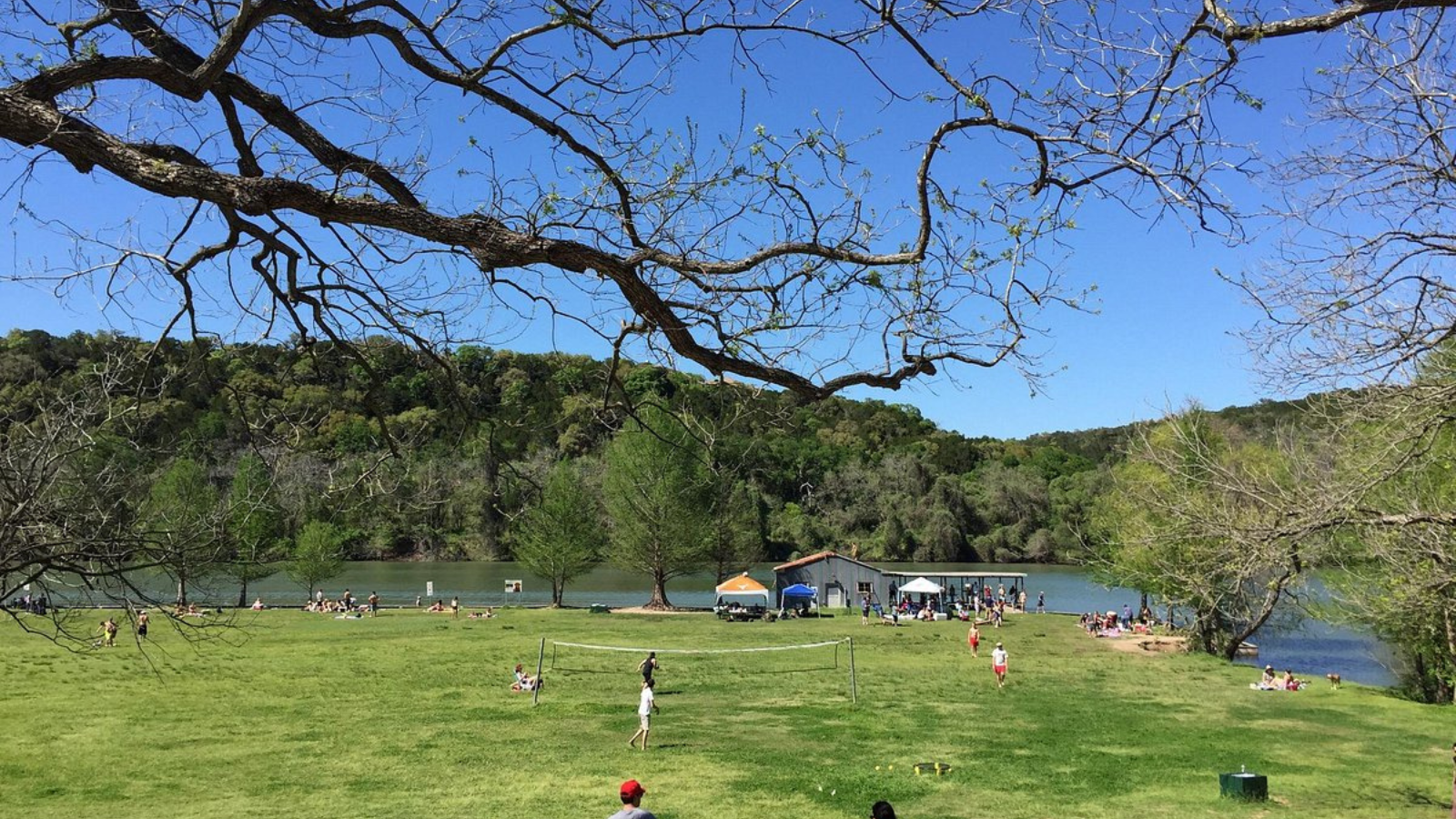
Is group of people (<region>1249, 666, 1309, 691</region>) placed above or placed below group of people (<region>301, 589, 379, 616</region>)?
below

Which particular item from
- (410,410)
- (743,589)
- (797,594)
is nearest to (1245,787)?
(410,410)

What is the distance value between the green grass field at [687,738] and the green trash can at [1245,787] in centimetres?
20

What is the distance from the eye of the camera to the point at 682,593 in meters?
75.8

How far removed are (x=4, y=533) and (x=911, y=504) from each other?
9153 centimetres

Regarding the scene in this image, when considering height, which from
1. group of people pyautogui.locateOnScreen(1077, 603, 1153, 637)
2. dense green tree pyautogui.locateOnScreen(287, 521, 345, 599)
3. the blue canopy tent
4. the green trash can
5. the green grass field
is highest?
dense green tree pyautogui.locateOnScreen(287, 521, 345, 599)

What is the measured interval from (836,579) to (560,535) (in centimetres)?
1538

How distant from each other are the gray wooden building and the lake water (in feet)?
27.6

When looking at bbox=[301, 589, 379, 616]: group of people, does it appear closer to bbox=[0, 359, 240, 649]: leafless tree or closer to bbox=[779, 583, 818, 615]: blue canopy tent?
bbox=[779, 583, 818, 615]: blue canopy tent

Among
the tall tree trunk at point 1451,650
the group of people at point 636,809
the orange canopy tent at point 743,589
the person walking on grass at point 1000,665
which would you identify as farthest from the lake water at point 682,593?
the group of people at point 636,809

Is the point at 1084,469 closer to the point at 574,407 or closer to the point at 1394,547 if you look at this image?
the point at 1394,547

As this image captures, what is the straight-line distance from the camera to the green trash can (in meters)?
14.6

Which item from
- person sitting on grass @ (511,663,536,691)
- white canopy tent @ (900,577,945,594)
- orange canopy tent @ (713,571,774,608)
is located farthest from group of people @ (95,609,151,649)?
white canopy tent @ (900,577,945,594)

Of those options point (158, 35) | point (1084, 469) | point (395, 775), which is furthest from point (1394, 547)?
point (1084, 469)

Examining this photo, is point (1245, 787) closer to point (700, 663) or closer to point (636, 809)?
point (636, 809)
